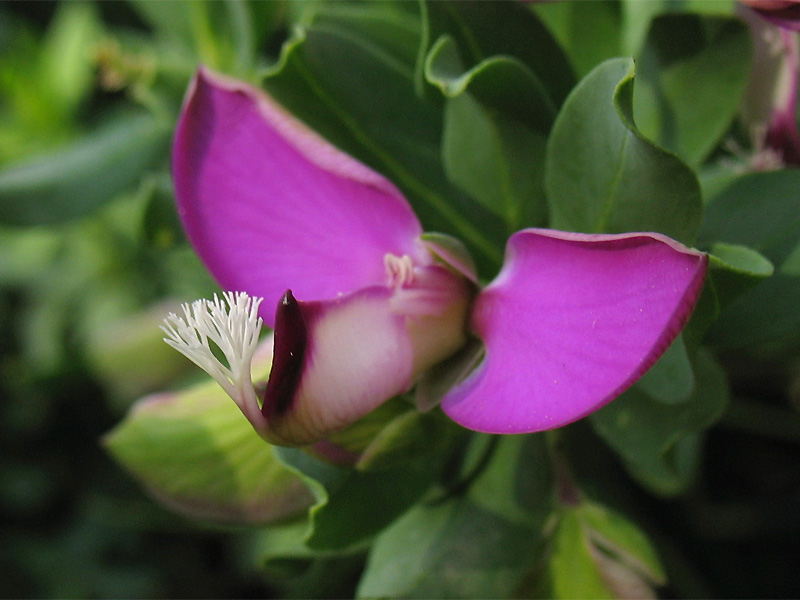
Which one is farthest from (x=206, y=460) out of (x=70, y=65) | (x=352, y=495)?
(x=70, y=65)

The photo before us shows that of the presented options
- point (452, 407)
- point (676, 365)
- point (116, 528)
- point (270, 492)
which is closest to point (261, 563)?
point (270, 492)

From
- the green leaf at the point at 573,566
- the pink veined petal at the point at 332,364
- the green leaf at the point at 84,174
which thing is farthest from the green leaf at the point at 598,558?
the green leaf at the point at 84,174

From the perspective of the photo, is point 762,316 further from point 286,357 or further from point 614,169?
point 286,357

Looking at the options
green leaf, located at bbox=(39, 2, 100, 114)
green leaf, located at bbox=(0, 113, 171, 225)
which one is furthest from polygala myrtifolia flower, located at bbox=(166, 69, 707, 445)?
green leaf, located at bbox=(39, 2, 100, 114)

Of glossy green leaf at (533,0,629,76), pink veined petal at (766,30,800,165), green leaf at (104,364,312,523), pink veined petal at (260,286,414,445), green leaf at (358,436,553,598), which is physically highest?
glossy green leaf at (533,0,629,76)

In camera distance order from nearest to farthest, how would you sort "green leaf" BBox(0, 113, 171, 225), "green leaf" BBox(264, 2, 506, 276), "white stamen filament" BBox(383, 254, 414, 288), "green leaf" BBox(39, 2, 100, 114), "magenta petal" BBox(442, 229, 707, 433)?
1. "magenta petal" BBox(442, 229, 707, 433)
2. "white stamen filament" BBox(383, 254, 414, 288)
3. "green leaf" BBox(264, 2, 506, 276)
4. "green leaf" BBox(0, 113, 171, 225)
5. "green leaf" BBox(39, 2, 100, 114)

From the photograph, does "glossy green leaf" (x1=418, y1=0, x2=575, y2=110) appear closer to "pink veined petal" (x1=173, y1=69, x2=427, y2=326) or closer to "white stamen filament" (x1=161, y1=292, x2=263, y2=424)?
"pink veined petal" (x1=173, y1=69, x2=427, y2=326)

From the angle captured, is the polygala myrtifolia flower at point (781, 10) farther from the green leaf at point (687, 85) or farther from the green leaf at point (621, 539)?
the green leaf at point (621, 539)
